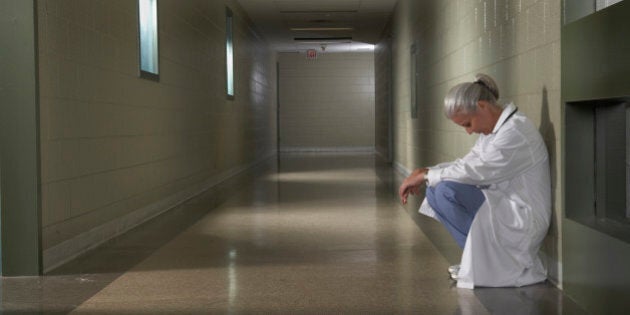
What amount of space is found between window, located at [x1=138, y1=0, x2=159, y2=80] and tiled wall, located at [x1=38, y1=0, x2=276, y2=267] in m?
0.14

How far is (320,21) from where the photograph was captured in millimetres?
16141

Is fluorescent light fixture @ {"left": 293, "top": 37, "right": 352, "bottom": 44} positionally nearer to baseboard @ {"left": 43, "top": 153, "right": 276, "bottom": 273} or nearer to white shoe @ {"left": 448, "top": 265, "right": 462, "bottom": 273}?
baseboard @ {"left": 43, "top": 153, "right": 276, "bottom": 273}

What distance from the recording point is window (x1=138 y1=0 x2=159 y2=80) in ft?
23.3

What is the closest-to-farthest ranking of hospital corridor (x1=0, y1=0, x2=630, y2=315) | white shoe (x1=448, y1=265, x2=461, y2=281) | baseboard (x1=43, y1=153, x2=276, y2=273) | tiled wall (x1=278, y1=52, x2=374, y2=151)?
hospital corridor (x1=0, y1=0, x2=630, y2=315) → white shoe (x1=448, y1=265, x2=461, y2=281) → baseboard (x1=43, y1=153, x2=276, y2=273) → tiled wall (x1=278, y1=52, x2=374, y2=151)

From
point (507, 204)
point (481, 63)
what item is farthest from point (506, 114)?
point (481, 63)

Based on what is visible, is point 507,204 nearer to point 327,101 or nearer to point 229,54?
point 229,54

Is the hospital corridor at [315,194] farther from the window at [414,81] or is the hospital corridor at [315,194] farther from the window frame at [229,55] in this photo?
the window frame at [229,55]

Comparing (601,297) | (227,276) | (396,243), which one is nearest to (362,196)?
(396,243)

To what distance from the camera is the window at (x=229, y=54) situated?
1228cm

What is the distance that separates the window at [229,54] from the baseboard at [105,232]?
3485 millimetres

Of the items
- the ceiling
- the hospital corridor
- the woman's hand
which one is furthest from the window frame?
the woman's hand

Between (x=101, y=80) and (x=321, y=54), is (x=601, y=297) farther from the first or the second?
(x=321, y=54)

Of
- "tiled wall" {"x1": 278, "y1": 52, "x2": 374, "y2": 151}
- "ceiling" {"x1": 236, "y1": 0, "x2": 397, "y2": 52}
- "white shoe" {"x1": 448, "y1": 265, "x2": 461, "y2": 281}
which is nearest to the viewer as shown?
"white shoe" {"x1": 448, "y1": 265, "x2": 461, "y2": 281}

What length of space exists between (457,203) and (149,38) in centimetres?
431
